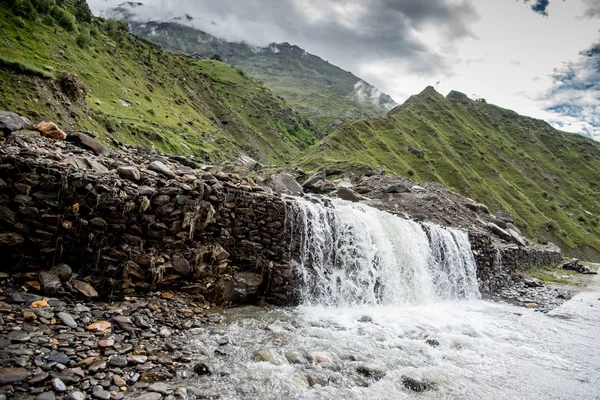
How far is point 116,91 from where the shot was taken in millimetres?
40094

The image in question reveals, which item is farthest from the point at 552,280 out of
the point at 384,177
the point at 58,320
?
the point at 58,320

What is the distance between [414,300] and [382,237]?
3901mm

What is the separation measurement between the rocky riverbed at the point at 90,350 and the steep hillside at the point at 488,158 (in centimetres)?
3711

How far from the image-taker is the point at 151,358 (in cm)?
650

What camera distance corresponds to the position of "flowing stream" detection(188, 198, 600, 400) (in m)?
7.08

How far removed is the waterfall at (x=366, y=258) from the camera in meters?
13.4

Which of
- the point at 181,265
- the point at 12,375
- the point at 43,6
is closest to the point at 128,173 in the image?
the point at 181,265

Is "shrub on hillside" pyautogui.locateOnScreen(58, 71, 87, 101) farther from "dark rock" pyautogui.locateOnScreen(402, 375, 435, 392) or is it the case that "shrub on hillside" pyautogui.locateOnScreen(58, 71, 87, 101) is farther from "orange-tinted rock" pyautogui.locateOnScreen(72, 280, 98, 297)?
"dark rock" pyautogui.locateOnScreen(402, 375, 435, 392)

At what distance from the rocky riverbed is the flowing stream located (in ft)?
2.25

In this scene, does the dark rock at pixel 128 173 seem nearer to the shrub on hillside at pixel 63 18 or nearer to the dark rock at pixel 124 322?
the dark rock at pixel 124 322

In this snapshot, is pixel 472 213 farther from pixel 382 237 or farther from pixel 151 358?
pixel 151 358

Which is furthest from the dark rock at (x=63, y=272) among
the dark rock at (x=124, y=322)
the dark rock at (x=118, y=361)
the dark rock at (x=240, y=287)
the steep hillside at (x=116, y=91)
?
the steep hillside at (x=116, y=91)

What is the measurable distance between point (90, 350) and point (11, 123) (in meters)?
7.93

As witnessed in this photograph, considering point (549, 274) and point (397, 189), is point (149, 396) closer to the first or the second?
point (397, 189)
